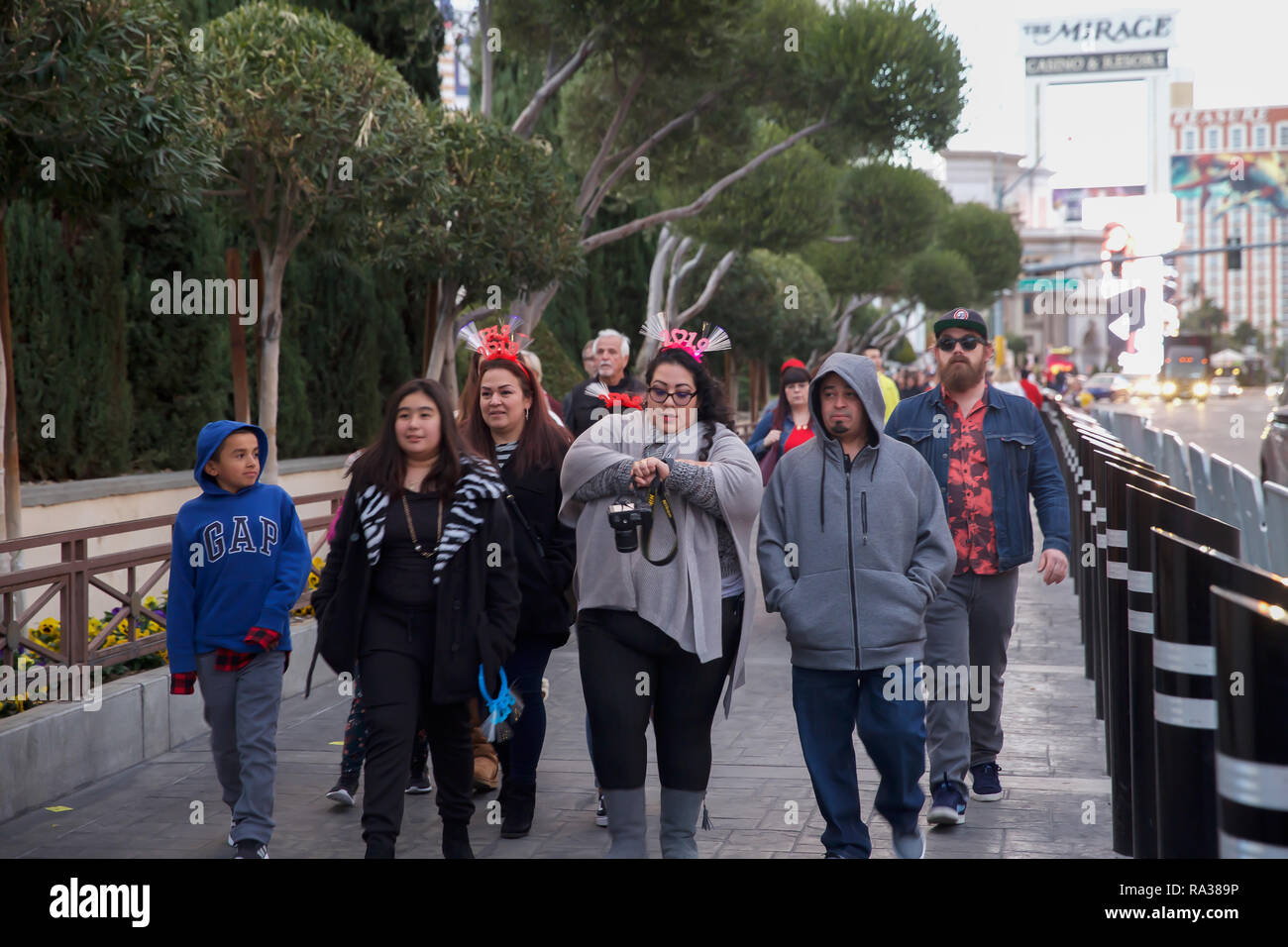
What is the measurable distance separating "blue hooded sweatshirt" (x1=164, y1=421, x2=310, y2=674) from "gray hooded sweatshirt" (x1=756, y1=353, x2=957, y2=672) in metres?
1.76

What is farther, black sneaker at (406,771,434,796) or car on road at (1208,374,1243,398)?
car on road at (1208,374,1243,398)

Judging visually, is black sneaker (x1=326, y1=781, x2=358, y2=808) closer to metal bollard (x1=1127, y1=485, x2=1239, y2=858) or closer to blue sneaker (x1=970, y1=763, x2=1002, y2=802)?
blue sneaker (x1=970, y1=763, x2=1002, y2=802)

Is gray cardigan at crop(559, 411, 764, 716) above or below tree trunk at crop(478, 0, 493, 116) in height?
below

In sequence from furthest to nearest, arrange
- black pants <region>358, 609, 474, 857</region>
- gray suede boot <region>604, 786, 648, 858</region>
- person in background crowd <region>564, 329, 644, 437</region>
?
person in background crowd <region>564, 329, 644, 437</region> < black pants <region>358, 609, 474, 857</region> < gray suede boot <region>604, 786, 648, 858</region>

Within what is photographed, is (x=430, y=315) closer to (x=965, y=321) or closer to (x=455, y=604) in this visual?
(x=965, y=321)

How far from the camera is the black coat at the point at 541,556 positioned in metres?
5.85

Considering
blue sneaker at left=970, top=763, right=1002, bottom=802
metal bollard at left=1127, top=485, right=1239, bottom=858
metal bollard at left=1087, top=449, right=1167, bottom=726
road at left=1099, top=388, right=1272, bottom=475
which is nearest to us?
metal bollard at left=1127, top=485, right=1239, bottom=858

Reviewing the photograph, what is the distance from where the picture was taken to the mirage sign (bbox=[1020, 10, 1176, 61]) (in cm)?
19075

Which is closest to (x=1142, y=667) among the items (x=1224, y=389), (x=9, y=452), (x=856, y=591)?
(x=856, y=591)

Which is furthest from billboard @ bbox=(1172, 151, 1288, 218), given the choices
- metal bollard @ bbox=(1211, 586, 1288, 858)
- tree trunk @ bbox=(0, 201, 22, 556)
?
metal bollard @ bbox=(1211, 586, 1288, 858)

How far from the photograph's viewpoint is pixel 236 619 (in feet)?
17.9

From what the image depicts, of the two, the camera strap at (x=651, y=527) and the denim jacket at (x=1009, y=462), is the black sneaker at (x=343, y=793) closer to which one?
the camera strap at (x=651, y=527)

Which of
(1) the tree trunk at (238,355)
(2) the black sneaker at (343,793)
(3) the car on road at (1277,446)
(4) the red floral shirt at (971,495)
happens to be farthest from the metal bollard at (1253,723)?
(3) the car on road at (1277,446)

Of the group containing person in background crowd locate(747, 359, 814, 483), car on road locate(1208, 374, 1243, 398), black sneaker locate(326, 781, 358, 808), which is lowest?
black sneaker locate(326, 781, 358, 808)
